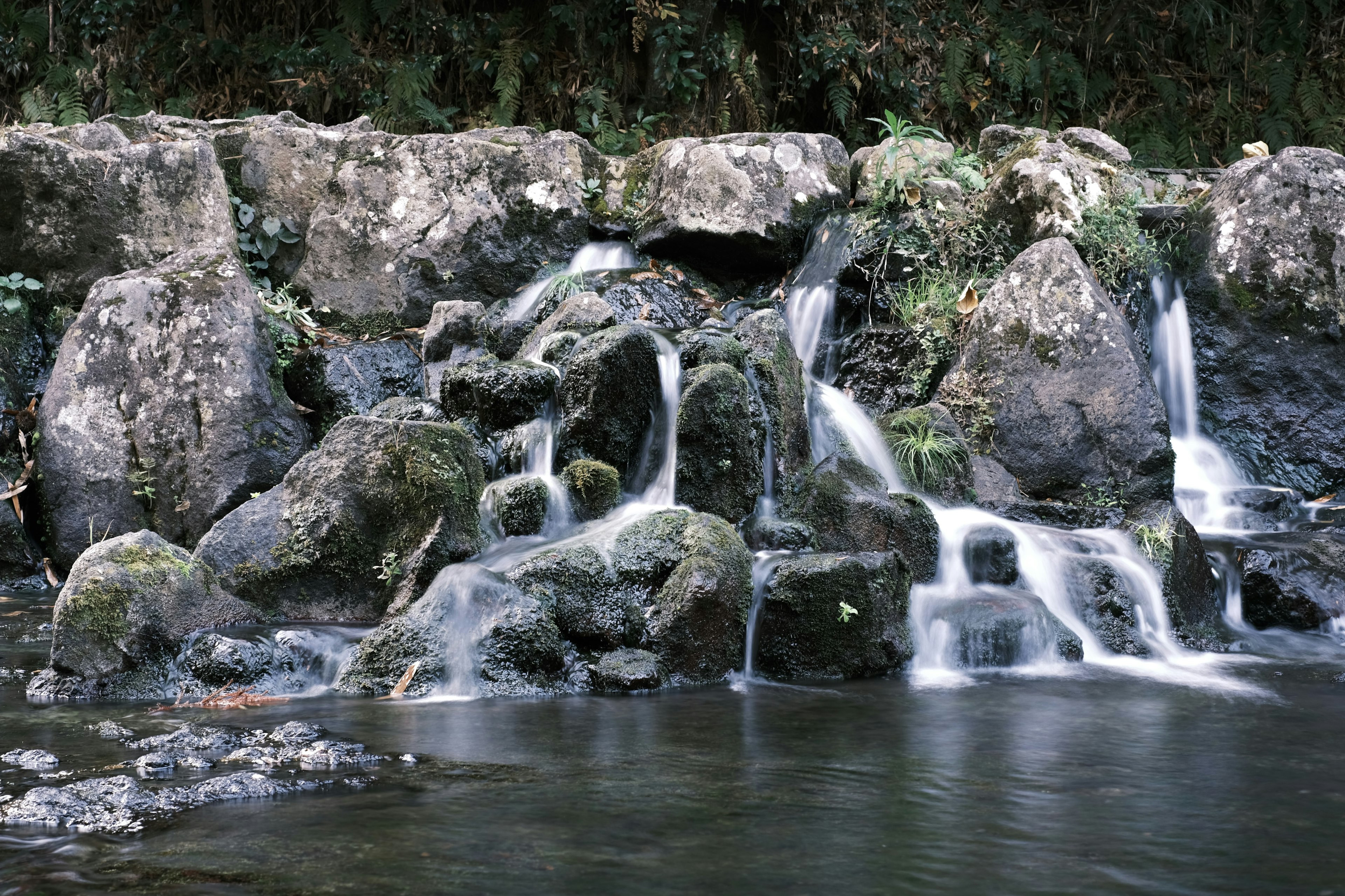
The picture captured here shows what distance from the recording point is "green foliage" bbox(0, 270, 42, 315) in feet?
28.1

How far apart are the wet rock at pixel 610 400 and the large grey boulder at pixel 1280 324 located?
4.85m

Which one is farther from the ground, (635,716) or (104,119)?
(104,119)

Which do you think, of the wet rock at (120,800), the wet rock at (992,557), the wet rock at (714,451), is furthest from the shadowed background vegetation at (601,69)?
the wet rock at (120,800)

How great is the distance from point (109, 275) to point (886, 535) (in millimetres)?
6364

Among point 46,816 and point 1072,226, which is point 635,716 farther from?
point 1072,226

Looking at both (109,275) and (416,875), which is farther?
(109,275)

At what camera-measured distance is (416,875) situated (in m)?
2.64

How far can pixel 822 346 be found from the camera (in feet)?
28.8

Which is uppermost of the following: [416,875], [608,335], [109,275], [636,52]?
[636,52]

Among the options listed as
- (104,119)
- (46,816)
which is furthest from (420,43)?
(46,816)

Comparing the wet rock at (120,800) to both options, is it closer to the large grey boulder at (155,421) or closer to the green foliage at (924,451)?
the large grey boulder at (155,421)

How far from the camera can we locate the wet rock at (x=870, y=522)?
636 centimetres

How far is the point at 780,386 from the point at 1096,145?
4.94m

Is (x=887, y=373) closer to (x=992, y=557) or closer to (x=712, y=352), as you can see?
(x=712, y=352)
